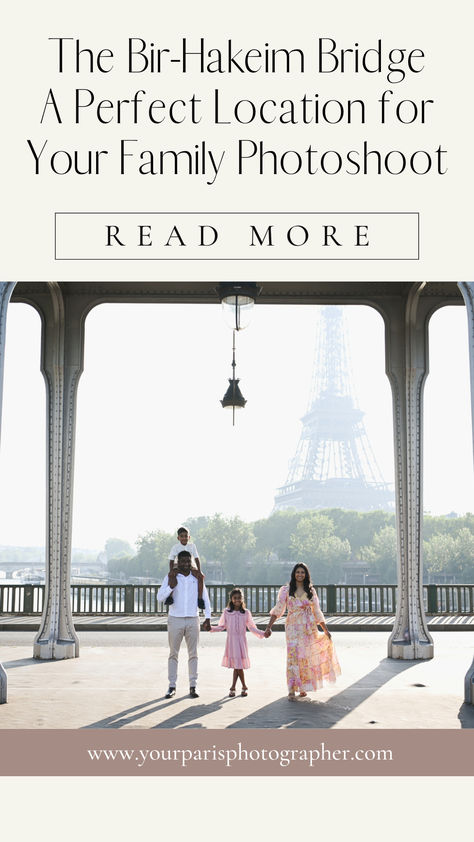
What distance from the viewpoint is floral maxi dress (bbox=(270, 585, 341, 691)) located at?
8.48 m

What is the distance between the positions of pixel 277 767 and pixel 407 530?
713cm

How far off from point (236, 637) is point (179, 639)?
1.97 feet

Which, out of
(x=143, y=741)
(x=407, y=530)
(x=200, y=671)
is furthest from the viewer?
(x=407, y=530)

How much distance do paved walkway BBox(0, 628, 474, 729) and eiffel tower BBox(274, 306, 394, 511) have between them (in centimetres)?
11593

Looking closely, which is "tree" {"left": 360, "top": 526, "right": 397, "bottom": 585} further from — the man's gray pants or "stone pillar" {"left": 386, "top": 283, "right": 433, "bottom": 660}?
the man's gray pants

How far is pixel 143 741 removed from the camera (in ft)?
19.4

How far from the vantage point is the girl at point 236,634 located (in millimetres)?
8715

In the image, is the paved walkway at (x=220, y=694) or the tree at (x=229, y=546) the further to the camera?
the tree at (x=229, y=546)

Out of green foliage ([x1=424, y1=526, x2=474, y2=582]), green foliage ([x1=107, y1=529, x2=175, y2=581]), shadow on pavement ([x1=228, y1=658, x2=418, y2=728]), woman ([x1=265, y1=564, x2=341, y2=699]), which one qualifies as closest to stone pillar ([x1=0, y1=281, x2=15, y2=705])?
shadow on pavement ([x1=228, y1=658, x2=418, y2=728])

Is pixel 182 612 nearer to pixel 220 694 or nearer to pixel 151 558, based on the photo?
pixel 220 694

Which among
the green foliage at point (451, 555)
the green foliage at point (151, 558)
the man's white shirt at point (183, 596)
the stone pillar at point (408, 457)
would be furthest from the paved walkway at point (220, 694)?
the green foliage at point (151, 558)

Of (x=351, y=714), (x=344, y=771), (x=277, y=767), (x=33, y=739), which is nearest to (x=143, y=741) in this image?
(x=33, y=739)
